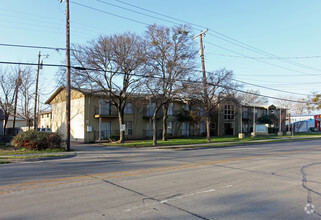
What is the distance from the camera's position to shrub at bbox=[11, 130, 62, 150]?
58.9 ft

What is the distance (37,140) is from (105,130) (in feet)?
38.9

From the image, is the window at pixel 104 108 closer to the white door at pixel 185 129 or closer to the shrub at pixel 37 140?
the shrub at pixel 37 140

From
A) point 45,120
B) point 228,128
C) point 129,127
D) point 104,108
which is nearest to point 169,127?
point 129,127

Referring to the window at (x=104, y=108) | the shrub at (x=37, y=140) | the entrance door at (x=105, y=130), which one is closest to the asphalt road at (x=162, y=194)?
the shrub at (x=37, y=140)

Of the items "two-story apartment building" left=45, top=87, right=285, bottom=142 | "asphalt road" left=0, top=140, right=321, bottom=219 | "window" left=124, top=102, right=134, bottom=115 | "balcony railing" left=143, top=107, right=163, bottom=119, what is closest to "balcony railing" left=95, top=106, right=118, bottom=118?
"two-story apartment building" left=45, top=87, right=285, bottom=142

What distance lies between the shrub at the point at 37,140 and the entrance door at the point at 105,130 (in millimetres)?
9989

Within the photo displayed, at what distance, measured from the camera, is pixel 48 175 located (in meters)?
8.93

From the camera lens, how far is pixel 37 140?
59.1 feet

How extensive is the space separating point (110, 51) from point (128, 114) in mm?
10741

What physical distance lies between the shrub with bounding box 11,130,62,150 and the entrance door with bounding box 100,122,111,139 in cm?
999

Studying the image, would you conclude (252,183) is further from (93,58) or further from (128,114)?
(128,114)

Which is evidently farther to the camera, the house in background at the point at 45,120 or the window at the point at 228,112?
the window at the point at 228,112

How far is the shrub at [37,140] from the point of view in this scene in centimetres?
1795

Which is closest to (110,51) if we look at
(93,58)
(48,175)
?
(93,58)
